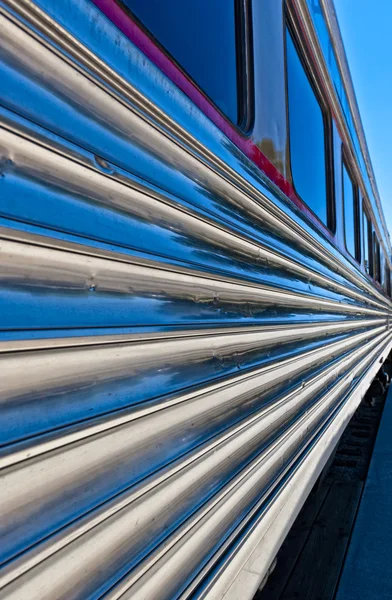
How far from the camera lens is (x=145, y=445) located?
0.92 meters

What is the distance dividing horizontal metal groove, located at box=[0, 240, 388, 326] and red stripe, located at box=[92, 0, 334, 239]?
1.23 ft

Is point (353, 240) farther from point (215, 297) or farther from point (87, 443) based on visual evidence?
point (87, 443)

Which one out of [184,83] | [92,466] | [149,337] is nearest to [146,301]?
[149,337]

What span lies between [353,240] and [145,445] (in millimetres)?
3007

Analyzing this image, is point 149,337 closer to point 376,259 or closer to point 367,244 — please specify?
point 367,244

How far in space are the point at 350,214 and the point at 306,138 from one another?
139cm

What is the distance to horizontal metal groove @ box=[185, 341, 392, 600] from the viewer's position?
3.51ft

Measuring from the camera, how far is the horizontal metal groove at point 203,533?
0.88 m

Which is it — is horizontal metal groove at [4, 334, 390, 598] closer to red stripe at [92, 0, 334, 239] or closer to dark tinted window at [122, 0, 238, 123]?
red stripe at [92, 0, 334, 239]

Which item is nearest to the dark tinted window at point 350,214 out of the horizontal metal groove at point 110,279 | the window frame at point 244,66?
the window frame at point 244,66

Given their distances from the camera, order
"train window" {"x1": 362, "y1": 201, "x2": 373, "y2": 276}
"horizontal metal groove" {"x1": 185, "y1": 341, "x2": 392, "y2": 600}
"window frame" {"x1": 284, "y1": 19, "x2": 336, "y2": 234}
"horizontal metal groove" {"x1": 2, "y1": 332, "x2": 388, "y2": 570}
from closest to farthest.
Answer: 1. "horizontal metal groove" {"x1": 2, "y1": 332, "x2": 388, "y2": 570}
2. "horizontal metal groove" {"x1": 185, "y1": 341, "x2": 392, "y2": 600}
3. "window frame" {"x1": 284, "y1": 19, "x2": 336, "y2": 234}
4. "train window" {"x1": 362, "y1": 201, "x2": 373, "y2": 276}

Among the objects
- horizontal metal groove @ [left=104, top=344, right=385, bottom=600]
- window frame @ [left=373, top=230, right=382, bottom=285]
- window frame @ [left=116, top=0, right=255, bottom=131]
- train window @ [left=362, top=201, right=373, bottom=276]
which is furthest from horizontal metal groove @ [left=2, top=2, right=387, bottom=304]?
window frame @ [left=373, top=230, right=382, bottom=285]

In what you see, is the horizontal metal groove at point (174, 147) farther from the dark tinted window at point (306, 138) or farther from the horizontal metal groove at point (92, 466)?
the horizontal metal groove at point (92, 466)

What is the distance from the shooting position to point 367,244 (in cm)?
457
